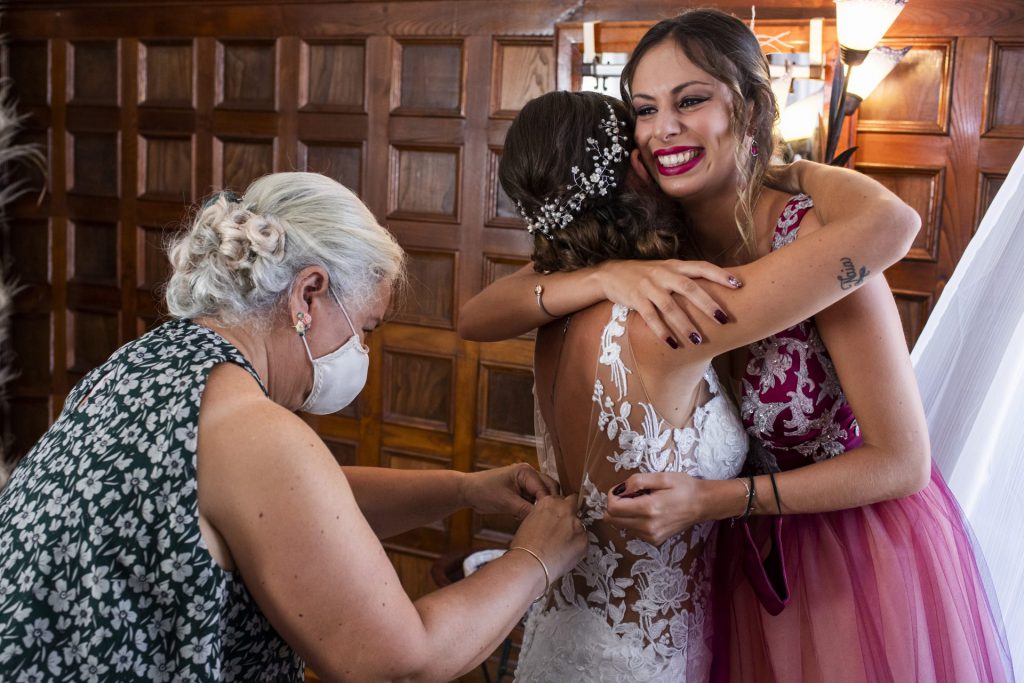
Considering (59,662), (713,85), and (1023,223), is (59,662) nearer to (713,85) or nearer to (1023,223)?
(713,85)

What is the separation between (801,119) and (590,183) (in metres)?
1.62

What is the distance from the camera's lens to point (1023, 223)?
175 centimetres

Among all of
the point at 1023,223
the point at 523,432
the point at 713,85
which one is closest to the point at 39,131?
the point at 523,432

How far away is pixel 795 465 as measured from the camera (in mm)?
1586

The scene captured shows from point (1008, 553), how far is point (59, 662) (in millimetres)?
1482

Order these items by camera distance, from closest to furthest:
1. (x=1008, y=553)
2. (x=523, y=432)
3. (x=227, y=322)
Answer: (x=227, y=322)
(x=1008, y=553)
(x=523, y=432)

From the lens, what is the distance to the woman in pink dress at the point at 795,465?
142 centimetres

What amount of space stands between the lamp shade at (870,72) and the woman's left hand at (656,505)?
1768 millimetres

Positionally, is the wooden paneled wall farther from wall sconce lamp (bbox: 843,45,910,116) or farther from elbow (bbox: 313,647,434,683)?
elbow (bbox: 313,647,434,683)

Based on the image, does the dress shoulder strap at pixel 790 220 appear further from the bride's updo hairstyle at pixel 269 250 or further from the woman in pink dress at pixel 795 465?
the bride's updo hairstyle at pixel 269 250

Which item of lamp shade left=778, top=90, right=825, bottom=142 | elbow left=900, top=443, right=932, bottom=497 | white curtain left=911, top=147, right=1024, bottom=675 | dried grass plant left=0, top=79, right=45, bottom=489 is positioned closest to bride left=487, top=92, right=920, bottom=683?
elbow left=900, top=443, right=932, bottom=497

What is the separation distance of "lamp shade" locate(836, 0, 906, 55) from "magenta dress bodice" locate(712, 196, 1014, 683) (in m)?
1.15

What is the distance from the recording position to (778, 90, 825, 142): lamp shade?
2832mm

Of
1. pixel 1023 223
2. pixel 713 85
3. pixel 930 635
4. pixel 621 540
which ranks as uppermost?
pixel 713 85
